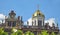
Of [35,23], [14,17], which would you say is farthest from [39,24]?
[14,17]

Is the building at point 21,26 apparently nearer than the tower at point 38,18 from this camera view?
Yes

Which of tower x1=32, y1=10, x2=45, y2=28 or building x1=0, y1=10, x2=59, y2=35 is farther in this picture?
tower x1=32, y1=10, x2=45, y2=28

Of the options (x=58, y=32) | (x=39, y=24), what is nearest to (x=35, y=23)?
(x=39, y=24)

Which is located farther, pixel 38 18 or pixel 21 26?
pixel 38 18

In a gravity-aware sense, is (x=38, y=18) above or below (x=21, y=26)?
above

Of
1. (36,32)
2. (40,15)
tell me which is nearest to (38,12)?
(40,15)

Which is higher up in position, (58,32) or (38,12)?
(38,12)

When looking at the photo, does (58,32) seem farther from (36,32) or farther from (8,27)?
(8,27)

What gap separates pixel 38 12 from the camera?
85.6 metres

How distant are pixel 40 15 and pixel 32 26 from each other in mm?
4860

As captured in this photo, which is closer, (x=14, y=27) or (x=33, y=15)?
(x=14, y=27)

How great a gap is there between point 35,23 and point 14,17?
5992 millimetres

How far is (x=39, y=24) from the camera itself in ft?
278

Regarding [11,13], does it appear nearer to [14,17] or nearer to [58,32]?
[14,17]
